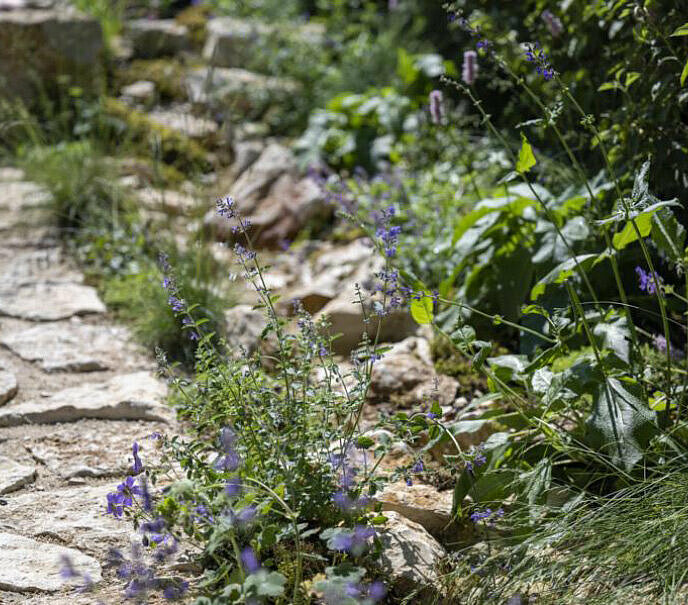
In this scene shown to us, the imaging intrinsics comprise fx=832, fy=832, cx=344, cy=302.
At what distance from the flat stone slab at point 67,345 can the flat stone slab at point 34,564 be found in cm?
124

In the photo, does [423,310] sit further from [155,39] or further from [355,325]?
[155,39]

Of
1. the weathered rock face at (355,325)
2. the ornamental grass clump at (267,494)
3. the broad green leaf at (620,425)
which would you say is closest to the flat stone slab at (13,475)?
the ornamental grass clump at (267,494)

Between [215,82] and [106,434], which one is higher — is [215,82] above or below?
above

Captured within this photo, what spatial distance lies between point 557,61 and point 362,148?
1764 mm

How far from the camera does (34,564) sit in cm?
206

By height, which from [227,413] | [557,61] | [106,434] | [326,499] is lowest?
[106,434]

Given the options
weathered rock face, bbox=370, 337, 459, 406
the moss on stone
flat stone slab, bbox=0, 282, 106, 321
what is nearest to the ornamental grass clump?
weathered rock face, bbox=370, 337, 459, 406

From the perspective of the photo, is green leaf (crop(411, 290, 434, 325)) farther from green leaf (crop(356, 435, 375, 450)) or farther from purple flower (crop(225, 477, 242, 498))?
purple flower (crop(225, 477, 242, 498))

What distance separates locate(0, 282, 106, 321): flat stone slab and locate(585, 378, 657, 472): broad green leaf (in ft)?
7.97

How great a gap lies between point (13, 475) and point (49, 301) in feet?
5.09

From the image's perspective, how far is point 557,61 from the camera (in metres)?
3.59

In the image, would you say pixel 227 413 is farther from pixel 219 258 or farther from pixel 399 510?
pixel 219 258

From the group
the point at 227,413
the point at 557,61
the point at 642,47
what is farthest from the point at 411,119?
the point at 227,413

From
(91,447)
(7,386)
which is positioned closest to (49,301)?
(7,386)
